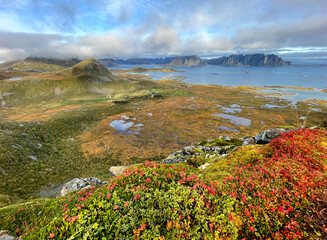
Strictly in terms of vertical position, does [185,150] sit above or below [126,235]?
below

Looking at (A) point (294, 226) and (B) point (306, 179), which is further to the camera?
(B) point (306, 179)

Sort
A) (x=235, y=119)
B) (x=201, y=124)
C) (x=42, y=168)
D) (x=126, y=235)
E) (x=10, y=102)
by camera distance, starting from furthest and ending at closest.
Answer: (x=10, y=102) < (x=235, y=119) < (x=201, y=124) < (x=42, y=168) < (x=126, y=235)

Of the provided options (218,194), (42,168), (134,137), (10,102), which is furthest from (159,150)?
(10,102)

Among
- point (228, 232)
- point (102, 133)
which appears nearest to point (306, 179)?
point (228, 232)

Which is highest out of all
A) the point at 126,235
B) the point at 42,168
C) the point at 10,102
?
the point at 126,235

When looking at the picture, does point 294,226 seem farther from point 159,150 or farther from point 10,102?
point 10,102

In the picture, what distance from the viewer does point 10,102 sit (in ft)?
438

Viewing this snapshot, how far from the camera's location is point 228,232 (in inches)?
218

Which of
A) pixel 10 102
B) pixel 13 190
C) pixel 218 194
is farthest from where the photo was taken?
pixel 10 102

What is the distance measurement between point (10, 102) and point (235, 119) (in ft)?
608

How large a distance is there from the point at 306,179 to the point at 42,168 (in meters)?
45.8

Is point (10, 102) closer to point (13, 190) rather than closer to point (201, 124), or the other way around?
point (13, 190)

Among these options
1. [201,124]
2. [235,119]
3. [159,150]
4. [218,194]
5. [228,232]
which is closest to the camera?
[228,232]

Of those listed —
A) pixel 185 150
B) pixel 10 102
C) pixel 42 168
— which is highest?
pixel 185 150
